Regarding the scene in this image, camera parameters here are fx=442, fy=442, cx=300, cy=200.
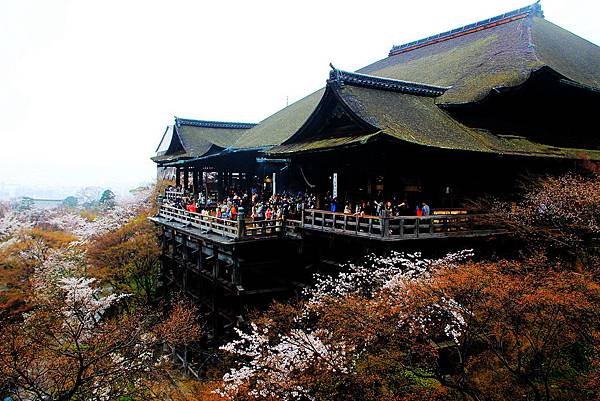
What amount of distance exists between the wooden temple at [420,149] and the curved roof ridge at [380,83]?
0.05 meters

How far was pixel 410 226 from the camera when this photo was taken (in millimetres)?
12297

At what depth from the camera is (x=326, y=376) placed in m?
10.4

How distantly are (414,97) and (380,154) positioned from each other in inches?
202

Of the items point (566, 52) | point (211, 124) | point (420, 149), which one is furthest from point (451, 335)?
point (211, 124)

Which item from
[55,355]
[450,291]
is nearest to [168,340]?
[55,355]

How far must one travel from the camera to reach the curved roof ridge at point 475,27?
74.9ft

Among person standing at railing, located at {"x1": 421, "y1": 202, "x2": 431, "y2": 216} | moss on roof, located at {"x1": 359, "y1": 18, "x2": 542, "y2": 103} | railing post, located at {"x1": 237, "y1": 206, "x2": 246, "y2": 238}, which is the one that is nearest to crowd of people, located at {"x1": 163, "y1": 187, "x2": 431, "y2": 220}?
person standing at railing, located at {"x1": 421, "y1": 202, "x2": 431, "y2": 216}

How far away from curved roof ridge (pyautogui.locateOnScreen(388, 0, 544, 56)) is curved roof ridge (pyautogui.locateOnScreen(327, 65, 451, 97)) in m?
7.69

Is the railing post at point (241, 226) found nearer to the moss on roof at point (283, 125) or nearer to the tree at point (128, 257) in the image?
the moss on roof at point (283, 125)

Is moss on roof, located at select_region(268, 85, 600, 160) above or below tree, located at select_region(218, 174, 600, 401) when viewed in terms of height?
above

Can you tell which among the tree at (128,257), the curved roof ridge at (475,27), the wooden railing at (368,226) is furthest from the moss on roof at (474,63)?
the tree at (128,257)

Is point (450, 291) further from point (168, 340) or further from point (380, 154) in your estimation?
point (168, 340)

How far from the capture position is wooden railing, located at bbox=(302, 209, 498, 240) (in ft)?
39.7

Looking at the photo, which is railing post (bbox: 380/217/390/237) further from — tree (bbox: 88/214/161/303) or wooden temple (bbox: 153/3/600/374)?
tree (bbox: 88/214/161/303)
